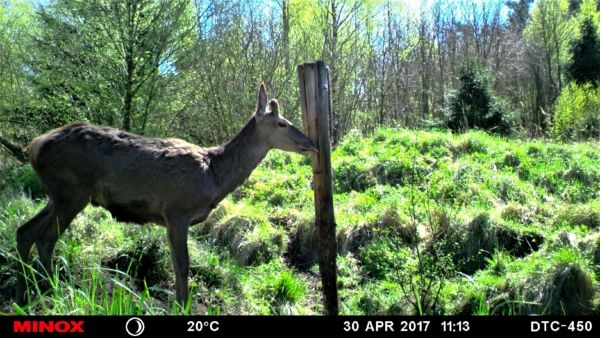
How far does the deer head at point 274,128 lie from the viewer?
619 cm

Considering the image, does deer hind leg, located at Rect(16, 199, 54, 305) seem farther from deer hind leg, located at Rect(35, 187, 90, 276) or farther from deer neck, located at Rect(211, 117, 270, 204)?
deer neck, located at Rect(211, 117, 270, 204)

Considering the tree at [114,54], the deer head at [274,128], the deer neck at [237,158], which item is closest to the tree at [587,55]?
the tree at [114,54]

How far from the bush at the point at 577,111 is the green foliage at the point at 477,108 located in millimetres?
3106

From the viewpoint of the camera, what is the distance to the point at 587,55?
2517cm

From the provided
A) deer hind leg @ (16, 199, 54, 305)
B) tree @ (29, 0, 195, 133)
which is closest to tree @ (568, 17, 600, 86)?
tree @ (29, 0, 195, 133)

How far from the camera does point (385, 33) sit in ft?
79.0

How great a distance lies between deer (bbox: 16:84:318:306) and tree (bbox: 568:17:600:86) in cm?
2330

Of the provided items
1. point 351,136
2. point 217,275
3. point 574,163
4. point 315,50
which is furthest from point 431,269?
point 315,50

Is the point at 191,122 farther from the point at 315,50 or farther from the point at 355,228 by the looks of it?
the point at 355,228

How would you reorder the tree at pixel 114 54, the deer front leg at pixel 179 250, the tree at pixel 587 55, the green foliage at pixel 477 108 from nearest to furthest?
the deer front leg at pixel 179 250 < the tree at pixel 114 54 < the green foliage at pixel 477 108 < the tree at pixel 587 55

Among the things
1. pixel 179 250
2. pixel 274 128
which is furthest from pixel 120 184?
pixel 274 128

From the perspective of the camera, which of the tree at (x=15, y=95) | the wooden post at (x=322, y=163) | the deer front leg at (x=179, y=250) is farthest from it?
the tree at (x=15, y=95)

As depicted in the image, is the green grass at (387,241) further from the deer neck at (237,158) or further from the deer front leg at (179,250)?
the deer neck at (237,158)

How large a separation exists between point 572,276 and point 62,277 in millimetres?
5940
